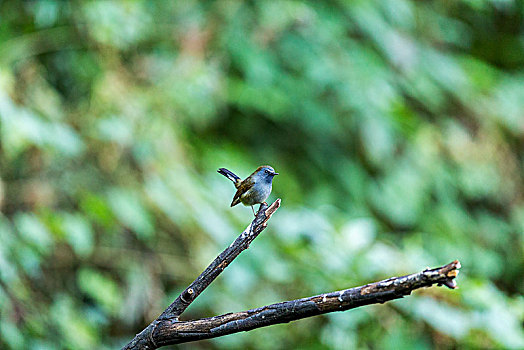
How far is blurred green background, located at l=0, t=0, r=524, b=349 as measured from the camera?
2.56 metres

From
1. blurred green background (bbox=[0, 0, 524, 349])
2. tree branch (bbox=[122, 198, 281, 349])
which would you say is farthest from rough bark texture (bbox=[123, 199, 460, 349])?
blurred green background (bbox=[0, 0, 524, 349])

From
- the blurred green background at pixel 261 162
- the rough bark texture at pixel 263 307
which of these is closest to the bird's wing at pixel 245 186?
the rough bark texture at pixel 263 307

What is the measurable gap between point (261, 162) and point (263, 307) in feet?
10.4

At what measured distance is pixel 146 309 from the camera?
304 cm

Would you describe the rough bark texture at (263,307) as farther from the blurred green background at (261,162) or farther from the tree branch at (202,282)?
the blurred green background at (261,162)

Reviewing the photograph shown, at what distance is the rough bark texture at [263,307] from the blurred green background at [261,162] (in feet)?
4.81

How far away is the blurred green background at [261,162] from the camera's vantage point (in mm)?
2562

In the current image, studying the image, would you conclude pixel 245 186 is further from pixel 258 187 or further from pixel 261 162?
pixel 261 162

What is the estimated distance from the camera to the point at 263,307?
0.92 metres

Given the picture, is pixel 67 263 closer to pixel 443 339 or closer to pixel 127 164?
pixel 127 164

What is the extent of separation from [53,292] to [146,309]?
0.46 metres

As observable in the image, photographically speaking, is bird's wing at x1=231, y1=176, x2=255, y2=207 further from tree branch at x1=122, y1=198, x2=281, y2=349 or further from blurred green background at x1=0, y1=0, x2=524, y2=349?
blurred green background at x1=0, y1=0, x2=524, y2=349

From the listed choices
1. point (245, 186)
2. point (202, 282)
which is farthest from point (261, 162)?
point (202, 282)

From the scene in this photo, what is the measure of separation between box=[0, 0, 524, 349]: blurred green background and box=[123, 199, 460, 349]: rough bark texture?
57.7 inches
